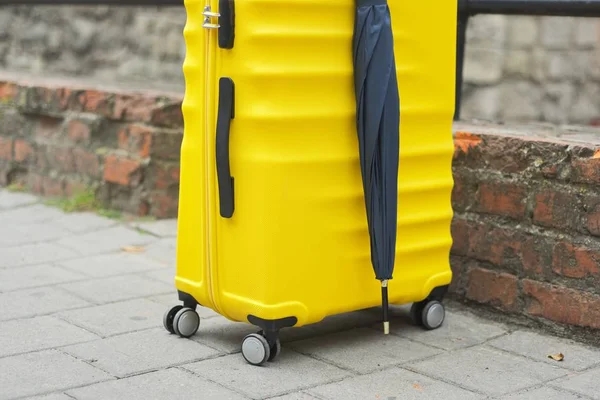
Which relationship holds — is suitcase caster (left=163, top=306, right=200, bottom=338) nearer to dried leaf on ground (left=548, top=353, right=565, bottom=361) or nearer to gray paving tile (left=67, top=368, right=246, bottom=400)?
gray paving tile (left=67, top=368, right=246, bottom=400)

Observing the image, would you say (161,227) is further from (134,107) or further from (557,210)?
(557,210)

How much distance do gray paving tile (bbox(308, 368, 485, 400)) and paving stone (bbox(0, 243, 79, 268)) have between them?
1756 mm

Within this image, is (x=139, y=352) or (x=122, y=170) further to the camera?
(x=122, y=170)

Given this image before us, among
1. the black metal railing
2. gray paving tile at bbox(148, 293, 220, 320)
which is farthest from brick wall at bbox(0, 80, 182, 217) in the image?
the black metal railing

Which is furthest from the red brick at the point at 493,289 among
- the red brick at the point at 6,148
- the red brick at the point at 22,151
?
the red brick at the point at 6,148

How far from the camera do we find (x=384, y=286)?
309cm

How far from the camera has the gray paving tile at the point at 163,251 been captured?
427 cm

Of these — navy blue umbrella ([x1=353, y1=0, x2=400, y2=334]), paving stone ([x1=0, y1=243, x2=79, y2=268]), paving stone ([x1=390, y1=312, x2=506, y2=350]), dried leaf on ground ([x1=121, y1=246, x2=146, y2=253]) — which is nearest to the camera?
navy blue umbrella ([x1=353, y1=0, x2=400, y2=334])

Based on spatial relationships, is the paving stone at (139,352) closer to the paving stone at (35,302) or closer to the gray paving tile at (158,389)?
the gray paving tile at (158,389)

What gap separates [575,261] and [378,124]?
84cm

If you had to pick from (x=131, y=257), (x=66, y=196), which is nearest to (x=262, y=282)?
(x=131, y=257)

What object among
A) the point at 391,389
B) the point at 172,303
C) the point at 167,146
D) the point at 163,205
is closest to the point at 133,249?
the point at 163,205

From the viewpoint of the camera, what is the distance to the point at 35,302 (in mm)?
3625

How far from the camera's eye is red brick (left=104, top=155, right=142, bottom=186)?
15.9ft
